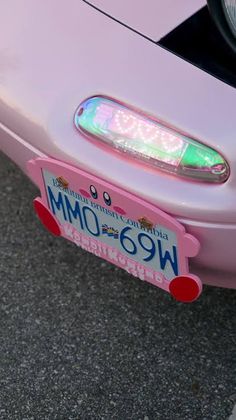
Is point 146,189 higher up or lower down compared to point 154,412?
higher up

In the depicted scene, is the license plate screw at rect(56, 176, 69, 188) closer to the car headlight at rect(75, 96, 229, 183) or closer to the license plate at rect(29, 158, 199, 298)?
the license plate at rect(29, 158, 199, 298)

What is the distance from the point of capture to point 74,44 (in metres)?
2.08

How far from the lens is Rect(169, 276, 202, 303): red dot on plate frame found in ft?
6.33

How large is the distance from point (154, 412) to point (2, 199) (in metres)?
1.06

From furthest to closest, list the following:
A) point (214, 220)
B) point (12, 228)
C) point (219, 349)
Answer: point (12, 228)
point (219, 349)
point (214, 220)

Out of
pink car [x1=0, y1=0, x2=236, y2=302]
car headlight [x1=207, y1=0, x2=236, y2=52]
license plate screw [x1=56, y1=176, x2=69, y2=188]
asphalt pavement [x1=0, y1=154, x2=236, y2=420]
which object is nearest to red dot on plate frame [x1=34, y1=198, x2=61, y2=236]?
pink car [x1=0, y1=0, x2=236, y2=302]

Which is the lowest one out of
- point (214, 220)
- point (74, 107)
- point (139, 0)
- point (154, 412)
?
point (154, 412)

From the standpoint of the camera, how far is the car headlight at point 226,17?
6.41 ft

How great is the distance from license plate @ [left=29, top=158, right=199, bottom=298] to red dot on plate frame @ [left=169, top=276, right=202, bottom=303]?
1 centimetres

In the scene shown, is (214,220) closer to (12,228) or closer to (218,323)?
(218,323)

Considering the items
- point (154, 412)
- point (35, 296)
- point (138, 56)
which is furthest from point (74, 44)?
point (154, 412)

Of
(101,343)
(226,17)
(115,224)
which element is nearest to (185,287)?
(115,224)

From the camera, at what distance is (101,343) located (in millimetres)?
2359

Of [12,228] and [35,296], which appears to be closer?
[35,296]
